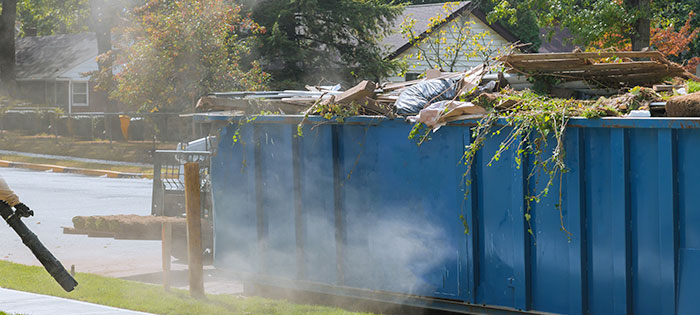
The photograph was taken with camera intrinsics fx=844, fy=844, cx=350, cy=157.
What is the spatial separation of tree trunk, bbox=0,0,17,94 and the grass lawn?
3261cm

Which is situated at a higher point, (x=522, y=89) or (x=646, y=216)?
(x=522, y=89)

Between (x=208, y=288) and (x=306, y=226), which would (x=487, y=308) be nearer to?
(x=306, y=226)

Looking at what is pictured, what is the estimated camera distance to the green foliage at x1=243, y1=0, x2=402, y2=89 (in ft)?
78.6

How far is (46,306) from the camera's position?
7.89 m

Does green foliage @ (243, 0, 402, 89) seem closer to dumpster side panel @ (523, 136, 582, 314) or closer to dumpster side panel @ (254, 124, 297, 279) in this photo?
dumpster side panel @ (254, 124, 297, 279)

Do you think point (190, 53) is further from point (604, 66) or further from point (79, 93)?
point (79, 93)

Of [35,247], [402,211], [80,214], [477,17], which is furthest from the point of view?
[477,17]

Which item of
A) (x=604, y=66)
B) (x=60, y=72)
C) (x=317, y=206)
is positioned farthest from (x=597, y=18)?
(x=60, y=72)

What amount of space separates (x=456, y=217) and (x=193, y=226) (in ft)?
8.97

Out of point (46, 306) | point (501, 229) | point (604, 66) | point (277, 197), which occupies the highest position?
point (604, 66)

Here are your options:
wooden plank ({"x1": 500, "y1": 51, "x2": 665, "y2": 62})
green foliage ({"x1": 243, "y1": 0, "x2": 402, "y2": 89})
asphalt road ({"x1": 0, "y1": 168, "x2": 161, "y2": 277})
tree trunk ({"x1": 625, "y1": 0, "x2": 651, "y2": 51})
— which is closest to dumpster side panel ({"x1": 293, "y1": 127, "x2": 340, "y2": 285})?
wooden plank ({"x1": 500, "y1": 51, "x2": 665, "y2": 62})

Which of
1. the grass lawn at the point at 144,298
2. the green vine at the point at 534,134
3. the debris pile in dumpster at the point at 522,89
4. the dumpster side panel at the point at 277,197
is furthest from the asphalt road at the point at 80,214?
the green vine at the point at 534,134

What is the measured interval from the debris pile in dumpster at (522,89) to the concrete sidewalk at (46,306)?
2.61 meters

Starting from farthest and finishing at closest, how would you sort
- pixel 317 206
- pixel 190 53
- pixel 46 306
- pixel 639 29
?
pixel 190 53, pixel 639 29, pixel 46 306, pixel 317 206
